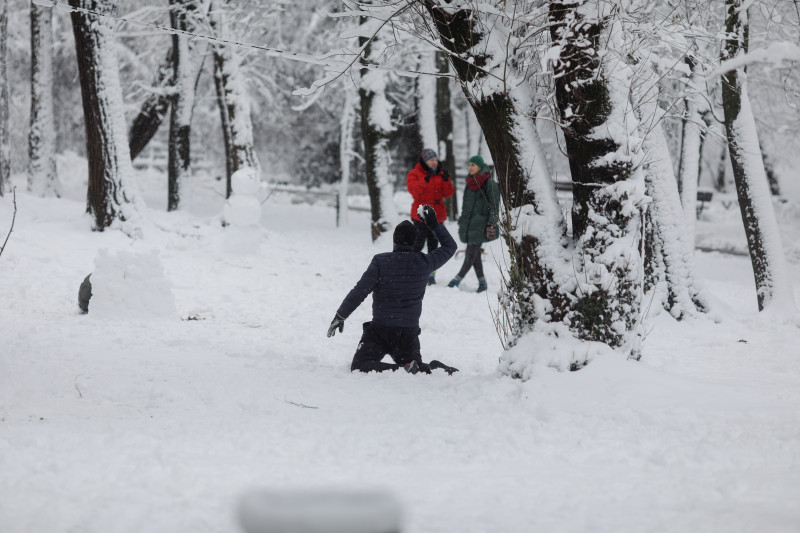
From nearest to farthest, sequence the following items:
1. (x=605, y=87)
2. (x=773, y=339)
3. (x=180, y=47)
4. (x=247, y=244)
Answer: (x=605, y=87)
(x=773, y=339)
(x=247, y=244)
(x=180, y=47)

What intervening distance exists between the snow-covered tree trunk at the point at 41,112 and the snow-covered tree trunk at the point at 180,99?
2989 mm

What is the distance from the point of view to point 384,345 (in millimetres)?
5363

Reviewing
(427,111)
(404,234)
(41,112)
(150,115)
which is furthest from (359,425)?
(41,112)

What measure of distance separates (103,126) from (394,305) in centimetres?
703

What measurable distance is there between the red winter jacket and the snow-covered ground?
2.22 metres

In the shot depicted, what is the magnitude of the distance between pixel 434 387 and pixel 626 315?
1.38 meters

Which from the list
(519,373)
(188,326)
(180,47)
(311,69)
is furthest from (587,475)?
(311,69)

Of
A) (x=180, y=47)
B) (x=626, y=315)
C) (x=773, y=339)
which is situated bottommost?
(x=773, y=339)

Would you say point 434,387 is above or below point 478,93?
below

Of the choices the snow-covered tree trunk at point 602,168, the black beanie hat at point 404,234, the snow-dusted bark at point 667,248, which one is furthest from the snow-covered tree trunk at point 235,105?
the snow-covered tree trunk at point 602,168

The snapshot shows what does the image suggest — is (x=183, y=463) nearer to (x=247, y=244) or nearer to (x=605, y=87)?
(x=605, y=87)

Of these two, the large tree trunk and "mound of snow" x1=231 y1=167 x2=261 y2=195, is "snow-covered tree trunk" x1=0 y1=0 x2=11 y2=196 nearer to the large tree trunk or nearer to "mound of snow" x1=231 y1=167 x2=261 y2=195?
the large tree trunk

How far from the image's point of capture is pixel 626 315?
15.4 ft

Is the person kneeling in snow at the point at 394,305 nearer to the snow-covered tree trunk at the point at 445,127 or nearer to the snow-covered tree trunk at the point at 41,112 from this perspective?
the snow-covered tree trunk at the point at 445,127
